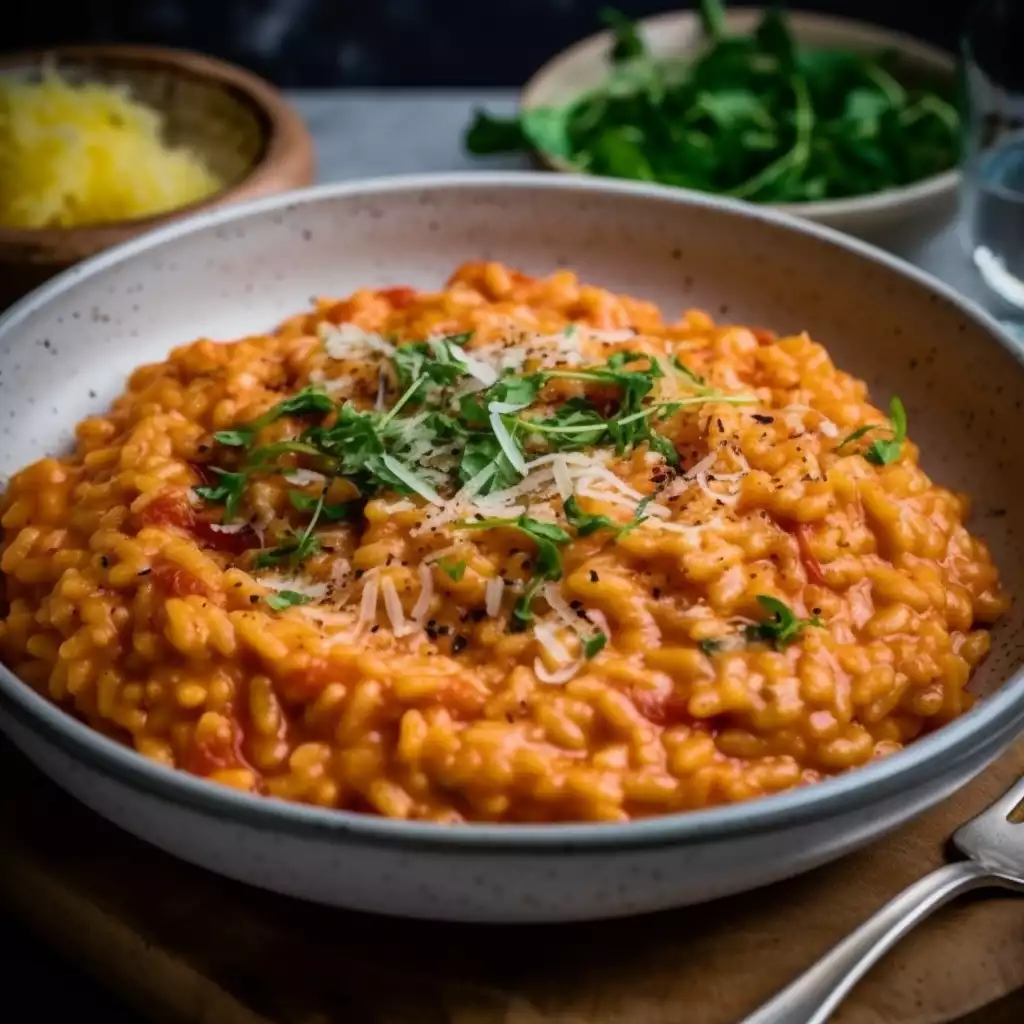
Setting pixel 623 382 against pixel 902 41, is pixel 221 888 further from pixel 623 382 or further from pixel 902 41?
pixel 902 41

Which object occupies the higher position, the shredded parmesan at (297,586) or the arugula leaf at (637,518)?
the arugula leaf at (637,518)

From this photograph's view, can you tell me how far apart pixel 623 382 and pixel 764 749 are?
0.75 meters

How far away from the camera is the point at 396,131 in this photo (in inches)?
205

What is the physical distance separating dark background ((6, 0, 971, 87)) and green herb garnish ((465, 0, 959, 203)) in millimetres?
992

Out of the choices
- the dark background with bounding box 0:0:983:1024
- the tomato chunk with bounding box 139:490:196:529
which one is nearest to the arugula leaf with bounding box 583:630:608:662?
the tomato chunk with bounding box 139:490:196:529

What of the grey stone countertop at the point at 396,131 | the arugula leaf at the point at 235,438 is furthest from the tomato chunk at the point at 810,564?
the grey stone countertop at the point at 396,131

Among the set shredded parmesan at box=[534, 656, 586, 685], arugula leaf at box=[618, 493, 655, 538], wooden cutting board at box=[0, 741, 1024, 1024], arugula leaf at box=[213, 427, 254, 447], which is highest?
arugula leaf at box=[618, 493, 655, 538]

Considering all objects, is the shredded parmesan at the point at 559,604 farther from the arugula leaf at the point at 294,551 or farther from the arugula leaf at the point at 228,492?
the arugula leaf at the point at 228,492

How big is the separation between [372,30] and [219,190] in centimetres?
209

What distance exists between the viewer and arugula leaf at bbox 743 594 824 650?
2.14 meters

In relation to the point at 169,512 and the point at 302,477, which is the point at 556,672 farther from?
the point at 169,512

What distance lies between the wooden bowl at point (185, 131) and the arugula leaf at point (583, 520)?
5.27ft

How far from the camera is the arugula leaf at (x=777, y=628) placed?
84.3 inches

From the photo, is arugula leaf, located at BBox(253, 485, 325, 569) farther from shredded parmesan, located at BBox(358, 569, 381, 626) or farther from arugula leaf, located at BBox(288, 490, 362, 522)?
shredded parmesan, located at BBox(358, 569, 381, 626)
